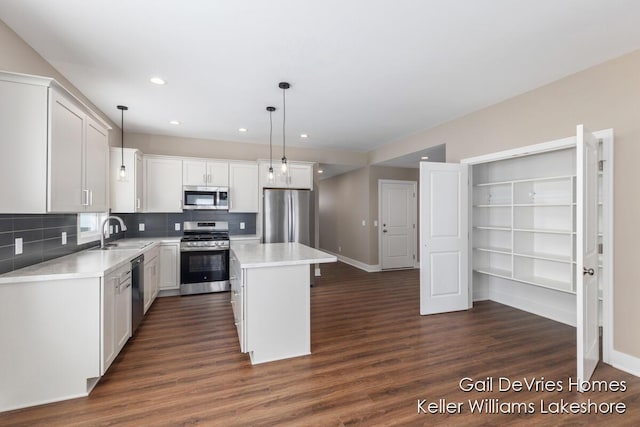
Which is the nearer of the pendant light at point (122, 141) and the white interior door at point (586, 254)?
the white interior door at point (586, 254)

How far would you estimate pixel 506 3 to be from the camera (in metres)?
1.91

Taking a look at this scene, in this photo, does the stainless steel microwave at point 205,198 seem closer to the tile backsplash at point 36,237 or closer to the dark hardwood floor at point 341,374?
the tile backsplash at point 36,237

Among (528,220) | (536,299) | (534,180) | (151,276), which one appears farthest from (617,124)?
(151,276)

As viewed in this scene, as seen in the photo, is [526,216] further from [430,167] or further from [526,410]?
[526,410]

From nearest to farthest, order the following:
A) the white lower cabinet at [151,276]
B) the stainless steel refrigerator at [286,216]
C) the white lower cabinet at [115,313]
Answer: the white lower cabinet at [115,313] < the white lower cabinet at [151,276] < the stainless steel refrigerator at [286,216]

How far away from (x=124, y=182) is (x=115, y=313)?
2.53 metres

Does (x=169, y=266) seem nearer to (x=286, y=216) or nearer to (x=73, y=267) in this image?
(x=286, y=216)

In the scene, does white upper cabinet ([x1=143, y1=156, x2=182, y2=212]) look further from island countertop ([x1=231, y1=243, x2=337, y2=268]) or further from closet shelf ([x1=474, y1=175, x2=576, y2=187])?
closet shelf ([x1=474, y1=175, x2=576, y2=187])

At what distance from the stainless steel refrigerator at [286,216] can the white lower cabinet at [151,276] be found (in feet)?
5.65

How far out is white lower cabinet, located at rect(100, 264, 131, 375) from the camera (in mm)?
2293

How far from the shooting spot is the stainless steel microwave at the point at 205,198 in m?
4.98

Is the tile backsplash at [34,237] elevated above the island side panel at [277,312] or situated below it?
above

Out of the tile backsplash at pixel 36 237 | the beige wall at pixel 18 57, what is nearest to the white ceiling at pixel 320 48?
the beige wall at pixel 18 57

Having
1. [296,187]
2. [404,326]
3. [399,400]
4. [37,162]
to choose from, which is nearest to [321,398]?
[399,400]
